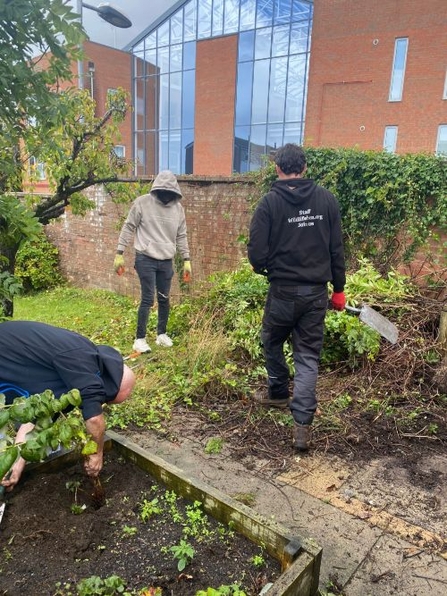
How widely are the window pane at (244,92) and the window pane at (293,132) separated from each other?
3.13 m

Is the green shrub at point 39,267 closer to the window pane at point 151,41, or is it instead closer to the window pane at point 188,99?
the window pane at point 188,99

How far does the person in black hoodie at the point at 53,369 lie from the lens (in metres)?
2.14

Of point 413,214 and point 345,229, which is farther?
point 345,229

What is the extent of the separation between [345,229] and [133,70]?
3275 cm

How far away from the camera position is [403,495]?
267 centimetres

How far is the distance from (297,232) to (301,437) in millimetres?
1484

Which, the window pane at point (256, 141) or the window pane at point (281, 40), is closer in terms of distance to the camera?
the window pane at point (281, 40)

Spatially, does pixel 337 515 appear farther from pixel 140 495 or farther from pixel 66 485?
pixel 66 485

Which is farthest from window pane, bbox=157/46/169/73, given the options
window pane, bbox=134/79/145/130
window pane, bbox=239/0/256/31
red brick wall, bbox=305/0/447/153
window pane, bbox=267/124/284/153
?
red brick wall, bbox=305/0/447/153

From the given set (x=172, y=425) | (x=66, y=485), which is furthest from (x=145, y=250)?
(x=66, y=485)

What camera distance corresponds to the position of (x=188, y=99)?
3145cm

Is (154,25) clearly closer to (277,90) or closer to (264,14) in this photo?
(264,14)

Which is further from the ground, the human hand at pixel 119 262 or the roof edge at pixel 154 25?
the roof edge at pixel 154 25

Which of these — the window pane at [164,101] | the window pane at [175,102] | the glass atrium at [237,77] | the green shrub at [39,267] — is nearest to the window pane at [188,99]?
the glass atrium at [237,77]
